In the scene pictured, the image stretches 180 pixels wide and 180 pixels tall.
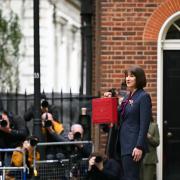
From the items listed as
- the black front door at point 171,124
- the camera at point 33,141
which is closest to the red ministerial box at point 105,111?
the camera at point 33,141

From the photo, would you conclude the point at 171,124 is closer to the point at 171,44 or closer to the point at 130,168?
the point at 171,44

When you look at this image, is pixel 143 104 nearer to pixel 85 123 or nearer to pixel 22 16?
pixel 85 123

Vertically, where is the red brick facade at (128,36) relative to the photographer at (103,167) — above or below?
above

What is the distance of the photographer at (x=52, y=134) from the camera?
11424 millimetres

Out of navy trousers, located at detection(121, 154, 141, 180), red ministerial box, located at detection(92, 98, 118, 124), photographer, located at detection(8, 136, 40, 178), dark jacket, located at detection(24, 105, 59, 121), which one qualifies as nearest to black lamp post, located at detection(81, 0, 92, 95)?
dark jacket, located at detection(24, 105, 59, 121)

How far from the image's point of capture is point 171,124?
42.6 ft

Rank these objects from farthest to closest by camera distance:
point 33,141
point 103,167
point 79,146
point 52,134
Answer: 1. point 52,134
2. point 79,146
3. point 33,141
4. point 103,167

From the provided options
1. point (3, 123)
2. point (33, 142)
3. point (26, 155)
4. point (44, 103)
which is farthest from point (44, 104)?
point (33, 142)

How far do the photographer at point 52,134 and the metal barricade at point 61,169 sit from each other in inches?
8.7

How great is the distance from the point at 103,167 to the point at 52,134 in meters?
2.47

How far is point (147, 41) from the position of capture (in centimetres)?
1291

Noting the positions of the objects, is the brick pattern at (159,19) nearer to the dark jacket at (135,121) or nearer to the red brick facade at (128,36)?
the red brick facade at (128,36)

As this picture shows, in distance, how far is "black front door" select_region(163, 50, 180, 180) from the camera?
42.5 ft

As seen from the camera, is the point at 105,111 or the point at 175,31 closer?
the point at 105,111
